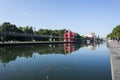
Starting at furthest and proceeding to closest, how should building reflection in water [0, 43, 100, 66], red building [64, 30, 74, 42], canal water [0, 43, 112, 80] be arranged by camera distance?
1. red building [64, 30, 74, 42]
2. building reflection in water [0, 43, 100, 66]
3. canal water [0, 43, 112, 80]

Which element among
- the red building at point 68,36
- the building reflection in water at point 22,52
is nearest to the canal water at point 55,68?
the building reflection in water at point 22,52

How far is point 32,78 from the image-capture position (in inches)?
623

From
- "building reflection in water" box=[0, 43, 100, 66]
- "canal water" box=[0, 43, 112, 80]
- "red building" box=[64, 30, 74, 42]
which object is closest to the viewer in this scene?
"canal water" box=[0, 43, 112, 80]

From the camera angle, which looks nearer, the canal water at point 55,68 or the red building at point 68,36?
the canal water at point 55,68

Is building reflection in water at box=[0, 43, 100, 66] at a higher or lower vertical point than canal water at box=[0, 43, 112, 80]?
higher

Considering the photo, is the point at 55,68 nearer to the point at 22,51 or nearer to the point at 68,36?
the point at 22,51

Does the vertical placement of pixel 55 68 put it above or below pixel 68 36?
below

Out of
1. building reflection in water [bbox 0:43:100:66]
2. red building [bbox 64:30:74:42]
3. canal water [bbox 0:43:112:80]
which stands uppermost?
red building [bbox 64:30:74:42]

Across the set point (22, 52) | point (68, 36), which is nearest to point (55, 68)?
point (22, 52)

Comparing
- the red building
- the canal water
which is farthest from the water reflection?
the red building

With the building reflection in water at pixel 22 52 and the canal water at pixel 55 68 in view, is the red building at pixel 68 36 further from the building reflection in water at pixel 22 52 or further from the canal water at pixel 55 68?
the canal water at pixel 55 68

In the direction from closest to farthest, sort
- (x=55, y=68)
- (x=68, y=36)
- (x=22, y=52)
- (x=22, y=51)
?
(x=55, y=68)
(x=22, y=52)
(x=22, y=51)
(x=68, y=36)

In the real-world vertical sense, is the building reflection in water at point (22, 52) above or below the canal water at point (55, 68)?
above

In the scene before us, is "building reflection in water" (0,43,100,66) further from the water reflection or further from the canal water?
the canal water
